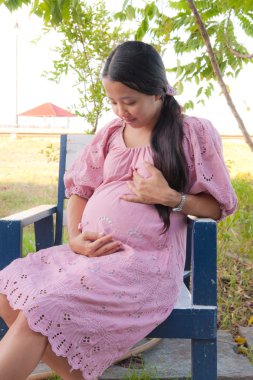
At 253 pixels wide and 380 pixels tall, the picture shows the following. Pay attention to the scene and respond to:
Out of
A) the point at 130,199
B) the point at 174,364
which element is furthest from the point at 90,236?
the point at 174,364

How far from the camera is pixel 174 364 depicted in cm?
251

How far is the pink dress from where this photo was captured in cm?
170

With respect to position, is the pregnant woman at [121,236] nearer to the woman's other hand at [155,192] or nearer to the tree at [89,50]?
the woman's other hand at [155,192]

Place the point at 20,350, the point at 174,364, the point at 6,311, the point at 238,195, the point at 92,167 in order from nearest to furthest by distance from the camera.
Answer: the point at 20,350
the point at 6,311
the point at 92,167
the point at 174,364
the point at 238,195

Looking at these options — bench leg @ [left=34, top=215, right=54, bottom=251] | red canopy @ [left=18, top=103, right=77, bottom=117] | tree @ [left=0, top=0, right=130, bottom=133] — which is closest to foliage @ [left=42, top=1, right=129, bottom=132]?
tree @ [left=0, top=0, right=130, bottom=133]

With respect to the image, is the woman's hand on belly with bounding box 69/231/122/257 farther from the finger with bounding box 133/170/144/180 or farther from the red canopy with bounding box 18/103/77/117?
the red canopy with bounding box 18/103/77/117

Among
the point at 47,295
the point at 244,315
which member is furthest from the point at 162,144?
the point at 244,315

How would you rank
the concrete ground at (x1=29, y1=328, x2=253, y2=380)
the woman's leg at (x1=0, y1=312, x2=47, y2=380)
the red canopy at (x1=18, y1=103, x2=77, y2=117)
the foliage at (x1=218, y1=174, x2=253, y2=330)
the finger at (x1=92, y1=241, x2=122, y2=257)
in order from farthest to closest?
1. the red canopy at (x1=18, y1=103, x2=77, y2=117)
2. the foliage at (x1=218, y1=174, x2=253, y2=330)
3. the concrete ground at (x1=29, y1=328, x2=253, y2=380)
4. the finger at (x1=92, y1=241, x2=122, y2=257)
5. the woman's leg at (x1=0, y1=312, x2=47, y2=380)

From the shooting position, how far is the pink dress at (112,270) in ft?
5.57

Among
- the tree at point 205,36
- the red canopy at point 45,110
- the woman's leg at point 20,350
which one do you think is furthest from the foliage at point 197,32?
the red canopy at point 45,110

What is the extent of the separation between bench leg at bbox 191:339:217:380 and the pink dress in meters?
0.15

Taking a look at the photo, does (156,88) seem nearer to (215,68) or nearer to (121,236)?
(121,236)

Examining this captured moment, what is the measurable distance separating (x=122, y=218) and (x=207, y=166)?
353 mm

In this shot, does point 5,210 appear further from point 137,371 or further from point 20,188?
point 137,371
